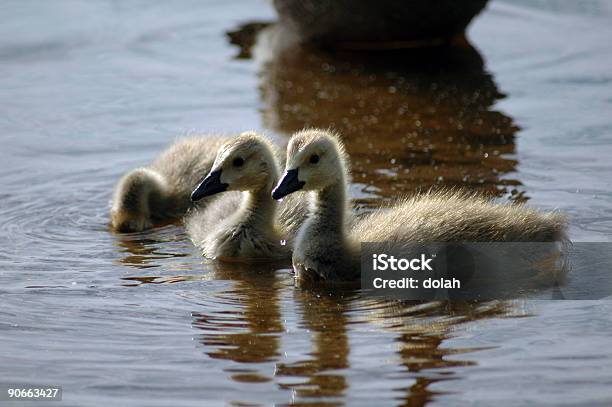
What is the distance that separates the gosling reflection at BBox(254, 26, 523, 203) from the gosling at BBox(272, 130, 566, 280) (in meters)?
1.22

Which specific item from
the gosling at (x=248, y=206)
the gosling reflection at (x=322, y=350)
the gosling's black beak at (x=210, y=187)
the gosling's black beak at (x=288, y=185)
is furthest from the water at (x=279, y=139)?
the gosling's black beak at (x=288, y=185)

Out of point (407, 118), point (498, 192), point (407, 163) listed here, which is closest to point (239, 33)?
point (407, 118)

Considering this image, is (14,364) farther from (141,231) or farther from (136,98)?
(136,98)

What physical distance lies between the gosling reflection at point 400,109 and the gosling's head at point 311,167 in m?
1.32

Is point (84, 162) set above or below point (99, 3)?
below

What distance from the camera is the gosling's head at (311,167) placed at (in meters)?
6.80

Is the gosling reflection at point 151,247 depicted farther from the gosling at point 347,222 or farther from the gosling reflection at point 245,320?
the gosling at point 347,222

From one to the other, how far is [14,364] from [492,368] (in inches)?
82.6

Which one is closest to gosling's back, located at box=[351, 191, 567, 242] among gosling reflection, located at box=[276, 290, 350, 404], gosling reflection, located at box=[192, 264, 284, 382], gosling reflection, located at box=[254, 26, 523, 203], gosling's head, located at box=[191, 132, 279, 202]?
gosling reflection, located at box=[276, 290, 350, 404]

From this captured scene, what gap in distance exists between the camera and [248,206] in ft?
24.6

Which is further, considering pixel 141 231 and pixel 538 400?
pixel 141 231

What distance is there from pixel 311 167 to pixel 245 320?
95 cm

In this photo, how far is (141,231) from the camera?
7.95 metres

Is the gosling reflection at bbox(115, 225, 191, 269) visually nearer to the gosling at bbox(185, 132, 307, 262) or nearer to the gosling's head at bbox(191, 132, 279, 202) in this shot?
the gosling at bbox(185, 132, 307, 262)
